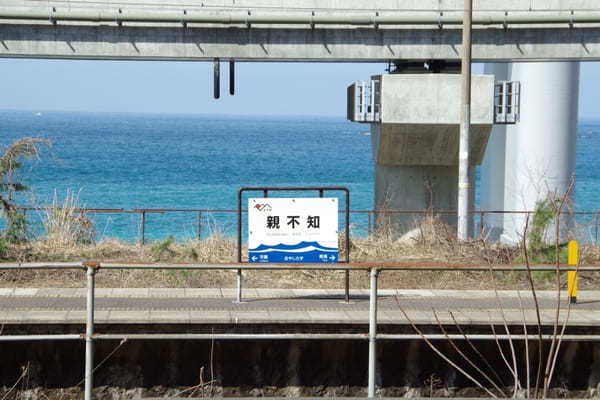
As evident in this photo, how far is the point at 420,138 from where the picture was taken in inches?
1012

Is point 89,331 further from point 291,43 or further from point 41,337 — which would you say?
point 291,43

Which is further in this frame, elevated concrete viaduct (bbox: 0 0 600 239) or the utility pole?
elevated concrete viaduct (bbox: 0 0 600 239)

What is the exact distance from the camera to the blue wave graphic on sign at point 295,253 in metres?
13.8

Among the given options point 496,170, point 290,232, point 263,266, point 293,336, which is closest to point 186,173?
point 496,170

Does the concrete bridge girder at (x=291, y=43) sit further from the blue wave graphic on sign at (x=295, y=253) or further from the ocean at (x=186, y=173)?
the ocean at (x=186, y=173)

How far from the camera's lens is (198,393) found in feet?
39.7

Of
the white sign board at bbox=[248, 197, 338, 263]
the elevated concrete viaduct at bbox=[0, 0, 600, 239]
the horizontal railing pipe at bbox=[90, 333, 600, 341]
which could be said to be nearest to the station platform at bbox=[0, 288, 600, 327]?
the horizontal railing pipe at bbox=[90, 333, 600, 341]

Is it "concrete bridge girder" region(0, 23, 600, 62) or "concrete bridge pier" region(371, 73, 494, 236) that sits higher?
"concrete bridge girder" region(0, 23, 600, 62)

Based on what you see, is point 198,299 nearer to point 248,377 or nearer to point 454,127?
point 248,377

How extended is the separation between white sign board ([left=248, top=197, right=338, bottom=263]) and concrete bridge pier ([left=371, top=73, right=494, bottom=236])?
877cm

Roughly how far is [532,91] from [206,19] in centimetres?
2016

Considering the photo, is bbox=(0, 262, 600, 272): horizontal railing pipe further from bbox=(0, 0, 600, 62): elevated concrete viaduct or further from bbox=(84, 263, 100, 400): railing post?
bbox=(0, 0, 600, 62): elevated concrete viaduct

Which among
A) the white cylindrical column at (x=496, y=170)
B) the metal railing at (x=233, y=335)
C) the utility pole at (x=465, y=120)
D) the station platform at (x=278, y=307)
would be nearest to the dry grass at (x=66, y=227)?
the station platform at (x=278, y=307)

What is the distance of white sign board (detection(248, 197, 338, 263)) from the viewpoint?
13.8 meters
